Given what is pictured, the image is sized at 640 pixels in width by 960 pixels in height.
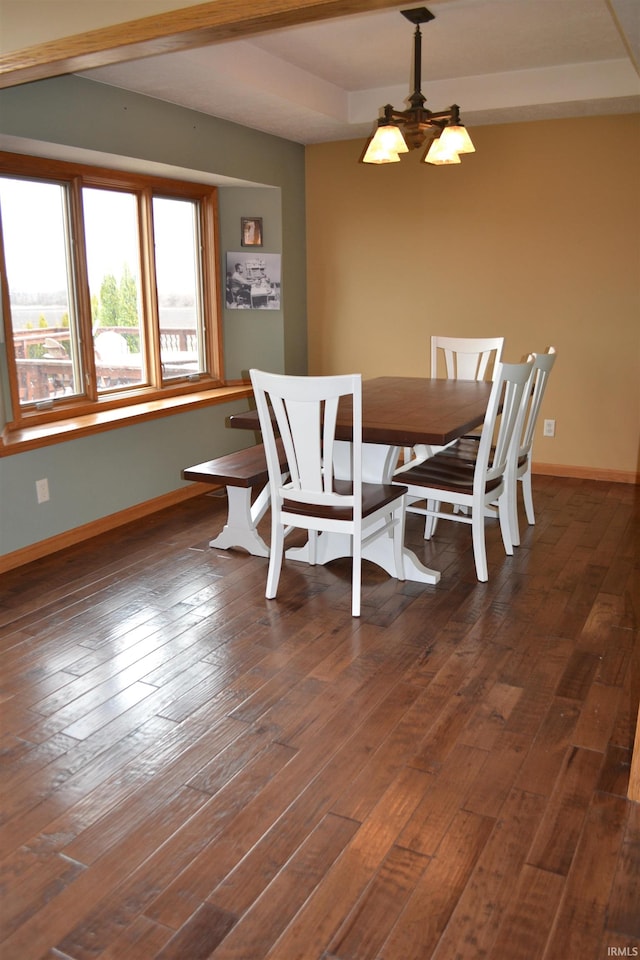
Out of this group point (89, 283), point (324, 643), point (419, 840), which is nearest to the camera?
point (419, 840)

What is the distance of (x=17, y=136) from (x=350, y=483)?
2126mm

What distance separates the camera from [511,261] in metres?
5.20

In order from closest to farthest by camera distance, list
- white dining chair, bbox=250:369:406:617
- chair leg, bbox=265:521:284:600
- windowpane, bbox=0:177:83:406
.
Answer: white dining chair, bbox=250:369:406:617 < chair leg, bbox=265:521:284:600 < windowpane, bbox=0:177:83:406

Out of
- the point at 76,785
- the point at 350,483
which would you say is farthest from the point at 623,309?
the point at 76,785

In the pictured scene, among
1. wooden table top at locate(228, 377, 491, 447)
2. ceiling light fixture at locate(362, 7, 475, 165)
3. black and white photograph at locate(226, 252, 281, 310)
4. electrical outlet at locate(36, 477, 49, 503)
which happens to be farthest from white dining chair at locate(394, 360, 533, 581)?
black and white photograph at locate(226, 252, 281, 310)

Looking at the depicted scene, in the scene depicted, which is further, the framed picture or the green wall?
the framed picture

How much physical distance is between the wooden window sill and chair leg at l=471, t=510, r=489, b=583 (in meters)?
2.00

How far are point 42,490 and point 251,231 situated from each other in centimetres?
257

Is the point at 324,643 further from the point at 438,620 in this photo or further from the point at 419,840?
the point at 419,840

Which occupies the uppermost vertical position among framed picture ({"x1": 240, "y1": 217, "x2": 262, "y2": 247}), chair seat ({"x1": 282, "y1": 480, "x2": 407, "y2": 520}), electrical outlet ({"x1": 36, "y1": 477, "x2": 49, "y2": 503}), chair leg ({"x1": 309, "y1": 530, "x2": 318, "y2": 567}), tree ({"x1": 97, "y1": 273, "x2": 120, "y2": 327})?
framed picture ({"x1": 240, "y1": 217, "x2": 262, "y2": 247})

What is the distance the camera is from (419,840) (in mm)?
1893

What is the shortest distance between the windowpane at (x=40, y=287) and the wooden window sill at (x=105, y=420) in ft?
0.75

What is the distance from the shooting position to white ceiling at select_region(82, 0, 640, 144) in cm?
360

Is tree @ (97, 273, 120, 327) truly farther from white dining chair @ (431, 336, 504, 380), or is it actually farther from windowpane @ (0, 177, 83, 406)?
white dining chair @ (431, 336, 504, 380)
